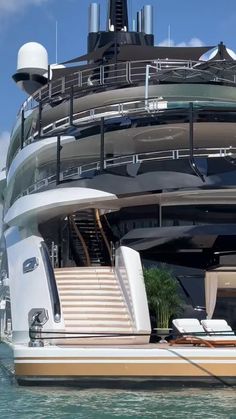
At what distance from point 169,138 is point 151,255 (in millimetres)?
Answer: 4251

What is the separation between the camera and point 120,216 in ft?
74.3

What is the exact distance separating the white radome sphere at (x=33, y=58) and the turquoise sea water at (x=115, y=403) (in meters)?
19.4

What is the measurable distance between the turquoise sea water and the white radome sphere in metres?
19.4

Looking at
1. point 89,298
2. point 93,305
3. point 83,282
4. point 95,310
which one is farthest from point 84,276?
point 95,310

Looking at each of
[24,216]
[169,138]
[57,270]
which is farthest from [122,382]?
[169,138]

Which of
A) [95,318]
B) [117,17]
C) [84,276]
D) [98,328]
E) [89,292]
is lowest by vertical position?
[98,328]

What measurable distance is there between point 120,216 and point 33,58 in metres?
11.5

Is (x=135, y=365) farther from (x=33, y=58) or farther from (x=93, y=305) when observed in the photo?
(x=33, y=58)

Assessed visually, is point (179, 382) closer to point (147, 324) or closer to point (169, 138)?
point (147, 324)

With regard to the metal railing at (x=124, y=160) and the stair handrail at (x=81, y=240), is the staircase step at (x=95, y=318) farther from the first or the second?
the stair handrail at (x=81, y=240)

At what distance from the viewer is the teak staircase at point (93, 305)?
1661cm

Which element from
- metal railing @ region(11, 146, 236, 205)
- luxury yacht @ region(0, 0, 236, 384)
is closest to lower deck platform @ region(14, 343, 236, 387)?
luxury yacht @ region(0, 0, 236, 384)

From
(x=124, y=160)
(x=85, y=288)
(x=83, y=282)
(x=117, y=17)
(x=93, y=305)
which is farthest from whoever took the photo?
(x=117, y=17)

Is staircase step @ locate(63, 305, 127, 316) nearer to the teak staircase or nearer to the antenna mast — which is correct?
the teak staircase
